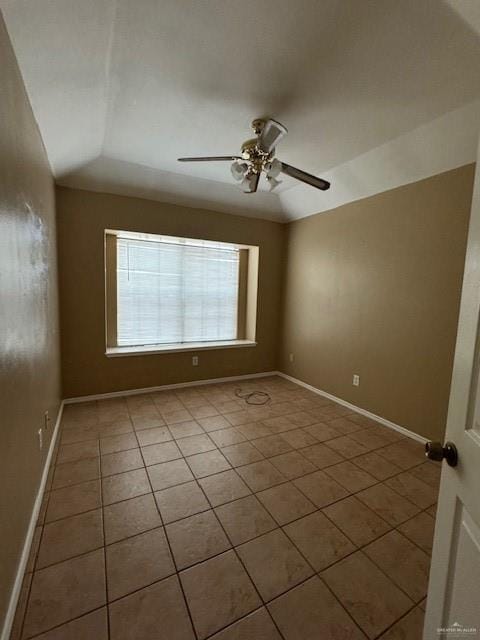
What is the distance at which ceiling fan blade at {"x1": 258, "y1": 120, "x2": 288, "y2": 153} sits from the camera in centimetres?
179

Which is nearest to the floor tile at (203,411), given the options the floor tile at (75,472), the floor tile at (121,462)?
the floor tile at (121,462)

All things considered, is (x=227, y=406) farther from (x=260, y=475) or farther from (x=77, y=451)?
(x=77, y=451)

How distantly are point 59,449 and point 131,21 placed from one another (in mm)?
2767

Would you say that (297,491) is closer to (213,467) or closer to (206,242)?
(213,467)

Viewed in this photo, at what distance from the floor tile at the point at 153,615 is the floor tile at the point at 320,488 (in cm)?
94

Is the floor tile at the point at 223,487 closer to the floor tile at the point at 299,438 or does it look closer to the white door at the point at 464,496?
the floor tile at the point at 299,438

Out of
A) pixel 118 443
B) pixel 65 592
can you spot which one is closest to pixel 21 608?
pixel 65 592

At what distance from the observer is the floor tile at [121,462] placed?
6.61 feet

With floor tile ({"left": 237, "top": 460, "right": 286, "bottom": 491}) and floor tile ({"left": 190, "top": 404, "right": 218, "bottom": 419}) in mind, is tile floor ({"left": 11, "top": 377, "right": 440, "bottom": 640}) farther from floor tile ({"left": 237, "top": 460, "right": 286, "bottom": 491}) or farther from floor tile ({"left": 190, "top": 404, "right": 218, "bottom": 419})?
floor tile ({"left": 190, "top": 404, "right": 218, "bottom": 419})

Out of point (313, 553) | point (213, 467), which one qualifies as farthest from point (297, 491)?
point (213, 467)

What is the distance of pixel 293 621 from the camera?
1.11 meters

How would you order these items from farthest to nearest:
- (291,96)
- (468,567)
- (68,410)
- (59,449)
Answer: (68,410) < (59,449) < (291,96) < (468,567)

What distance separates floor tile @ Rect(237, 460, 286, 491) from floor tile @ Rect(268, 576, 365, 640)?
67 cm

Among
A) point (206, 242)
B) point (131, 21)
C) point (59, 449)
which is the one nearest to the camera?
point (131, 21)
